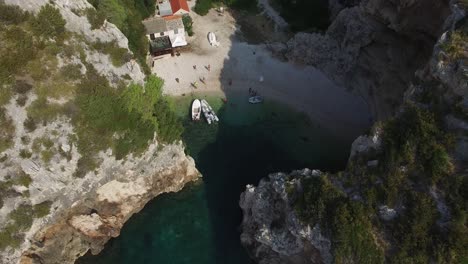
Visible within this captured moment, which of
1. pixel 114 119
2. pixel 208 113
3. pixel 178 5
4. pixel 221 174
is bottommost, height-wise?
pixel 221 174

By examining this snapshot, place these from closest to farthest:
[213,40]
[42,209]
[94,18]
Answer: [42,209] → [94,18] → [213,40]

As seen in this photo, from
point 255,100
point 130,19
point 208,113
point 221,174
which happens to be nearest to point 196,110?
point 208,113

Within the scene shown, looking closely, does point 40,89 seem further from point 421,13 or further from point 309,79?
point 421,13

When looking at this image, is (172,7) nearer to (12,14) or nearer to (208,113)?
(208,113)

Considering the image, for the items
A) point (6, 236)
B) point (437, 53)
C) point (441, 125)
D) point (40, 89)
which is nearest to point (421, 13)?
point (437, 53)

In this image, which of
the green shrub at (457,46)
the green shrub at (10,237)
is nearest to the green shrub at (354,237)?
the green shrub at (457,46)

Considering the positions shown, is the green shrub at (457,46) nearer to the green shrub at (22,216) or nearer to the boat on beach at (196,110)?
the boat on beach at (196,110)
